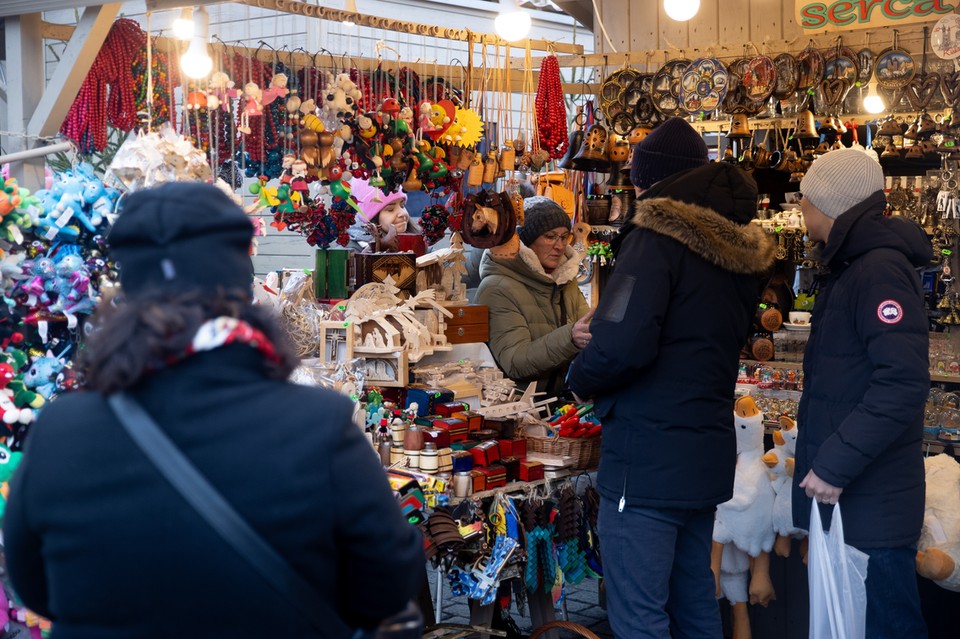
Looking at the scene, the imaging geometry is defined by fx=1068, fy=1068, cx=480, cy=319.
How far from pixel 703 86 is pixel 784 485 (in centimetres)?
187

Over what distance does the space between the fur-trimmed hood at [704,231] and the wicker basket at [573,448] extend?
104 cm

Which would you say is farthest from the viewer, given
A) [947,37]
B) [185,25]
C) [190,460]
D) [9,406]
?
[947,37]

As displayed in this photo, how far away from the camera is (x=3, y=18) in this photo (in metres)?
2.85

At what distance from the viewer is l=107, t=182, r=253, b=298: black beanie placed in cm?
135

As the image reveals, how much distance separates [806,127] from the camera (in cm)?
467

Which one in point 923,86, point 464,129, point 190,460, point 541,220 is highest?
point 923,86

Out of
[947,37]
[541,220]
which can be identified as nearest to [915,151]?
[947,37]

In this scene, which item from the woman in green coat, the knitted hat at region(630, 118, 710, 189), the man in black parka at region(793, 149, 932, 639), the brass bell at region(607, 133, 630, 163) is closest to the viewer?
the man in black parka at region(793, 149, 932, 639)

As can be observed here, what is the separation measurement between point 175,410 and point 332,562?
287 mm

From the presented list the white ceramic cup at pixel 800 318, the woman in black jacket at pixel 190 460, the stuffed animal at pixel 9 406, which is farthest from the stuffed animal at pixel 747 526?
the woman in black jacket at pixel 190 460

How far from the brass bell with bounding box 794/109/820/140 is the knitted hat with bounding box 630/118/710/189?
1.76m

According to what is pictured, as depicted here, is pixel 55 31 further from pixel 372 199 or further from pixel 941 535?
pixel 941 535

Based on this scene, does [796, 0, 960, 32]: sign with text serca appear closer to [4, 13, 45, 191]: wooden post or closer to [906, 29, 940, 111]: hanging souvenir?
[906, 29, 940, 111]: hanging souvenir

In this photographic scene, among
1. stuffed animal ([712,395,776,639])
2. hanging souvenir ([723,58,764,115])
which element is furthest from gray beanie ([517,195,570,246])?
stuffed animal ([712,395,776,639])
